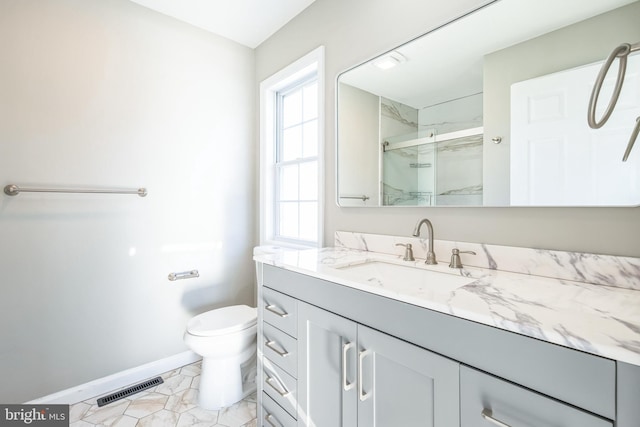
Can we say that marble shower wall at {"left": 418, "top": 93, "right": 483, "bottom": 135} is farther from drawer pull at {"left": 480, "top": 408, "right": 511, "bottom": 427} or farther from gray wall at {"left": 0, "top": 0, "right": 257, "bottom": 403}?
gray wall at {"left": 0, "top": 0, "right": 257, "bottom": 403}

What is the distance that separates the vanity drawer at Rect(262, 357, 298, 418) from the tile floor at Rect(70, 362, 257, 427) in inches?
15.1

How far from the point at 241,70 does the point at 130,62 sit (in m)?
0.84

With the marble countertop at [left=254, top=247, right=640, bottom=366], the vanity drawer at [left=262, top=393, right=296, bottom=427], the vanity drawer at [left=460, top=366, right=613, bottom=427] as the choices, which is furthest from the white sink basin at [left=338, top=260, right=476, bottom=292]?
the vanity drawer at [left=262, top=393, right=296, bottom=427]

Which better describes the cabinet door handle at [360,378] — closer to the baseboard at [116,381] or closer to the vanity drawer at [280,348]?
the vanity drawer at [280,348]

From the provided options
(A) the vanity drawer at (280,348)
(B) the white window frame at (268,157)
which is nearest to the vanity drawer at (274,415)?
(A) the vanity drawer at (280,348)

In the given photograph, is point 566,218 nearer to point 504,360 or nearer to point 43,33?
point 504,360

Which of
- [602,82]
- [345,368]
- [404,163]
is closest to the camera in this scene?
[602,82]

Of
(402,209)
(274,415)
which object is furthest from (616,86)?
(274,415)

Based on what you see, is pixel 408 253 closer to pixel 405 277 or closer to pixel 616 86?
pixel 405 277

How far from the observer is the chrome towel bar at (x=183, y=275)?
209 centimetres

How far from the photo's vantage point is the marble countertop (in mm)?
551

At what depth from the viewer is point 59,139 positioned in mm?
1689

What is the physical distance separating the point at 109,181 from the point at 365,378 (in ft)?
6.35

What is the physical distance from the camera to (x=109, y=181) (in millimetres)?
1861
